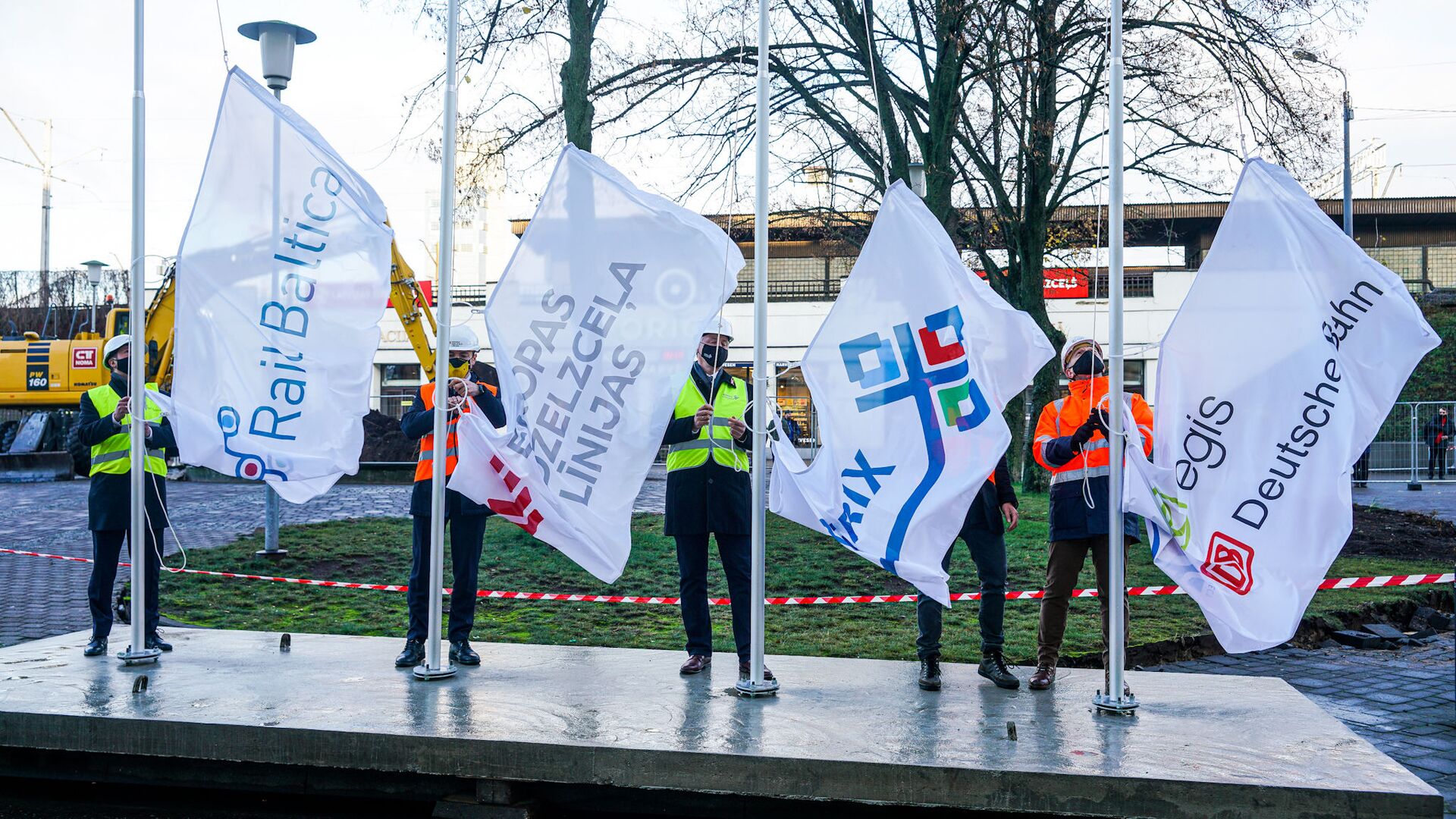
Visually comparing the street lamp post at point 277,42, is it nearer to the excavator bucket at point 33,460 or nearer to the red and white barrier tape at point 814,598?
the red and white barrier tape at point 814,598

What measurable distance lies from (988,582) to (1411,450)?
24921mm

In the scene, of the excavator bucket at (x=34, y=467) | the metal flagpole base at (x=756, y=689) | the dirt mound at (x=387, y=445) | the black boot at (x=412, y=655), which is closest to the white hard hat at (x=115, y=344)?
the black boot at (x=412, y=655)

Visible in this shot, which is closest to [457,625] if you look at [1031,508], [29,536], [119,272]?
[29,536]

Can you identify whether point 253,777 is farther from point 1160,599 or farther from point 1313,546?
point 1160,599

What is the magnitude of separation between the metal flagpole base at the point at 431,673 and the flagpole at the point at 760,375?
1605 mm

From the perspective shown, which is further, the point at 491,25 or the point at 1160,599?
the point at 491,25

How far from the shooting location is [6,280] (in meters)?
50.8

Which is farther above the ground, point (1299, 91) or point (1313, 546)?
point (1299, 91)

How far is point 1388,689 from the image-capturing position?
7949 mm

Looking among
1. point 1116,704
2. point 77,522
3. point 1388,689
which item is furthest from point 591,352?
point 77,522

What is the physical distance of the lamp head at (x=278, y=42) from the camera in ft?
35.8

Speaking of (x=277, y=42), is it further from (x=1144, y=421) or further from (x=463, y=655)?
(x=1144, y=421)

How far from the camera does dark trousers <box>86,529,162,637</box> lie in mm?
7285

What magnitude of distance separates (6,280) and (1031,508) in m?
48.7
